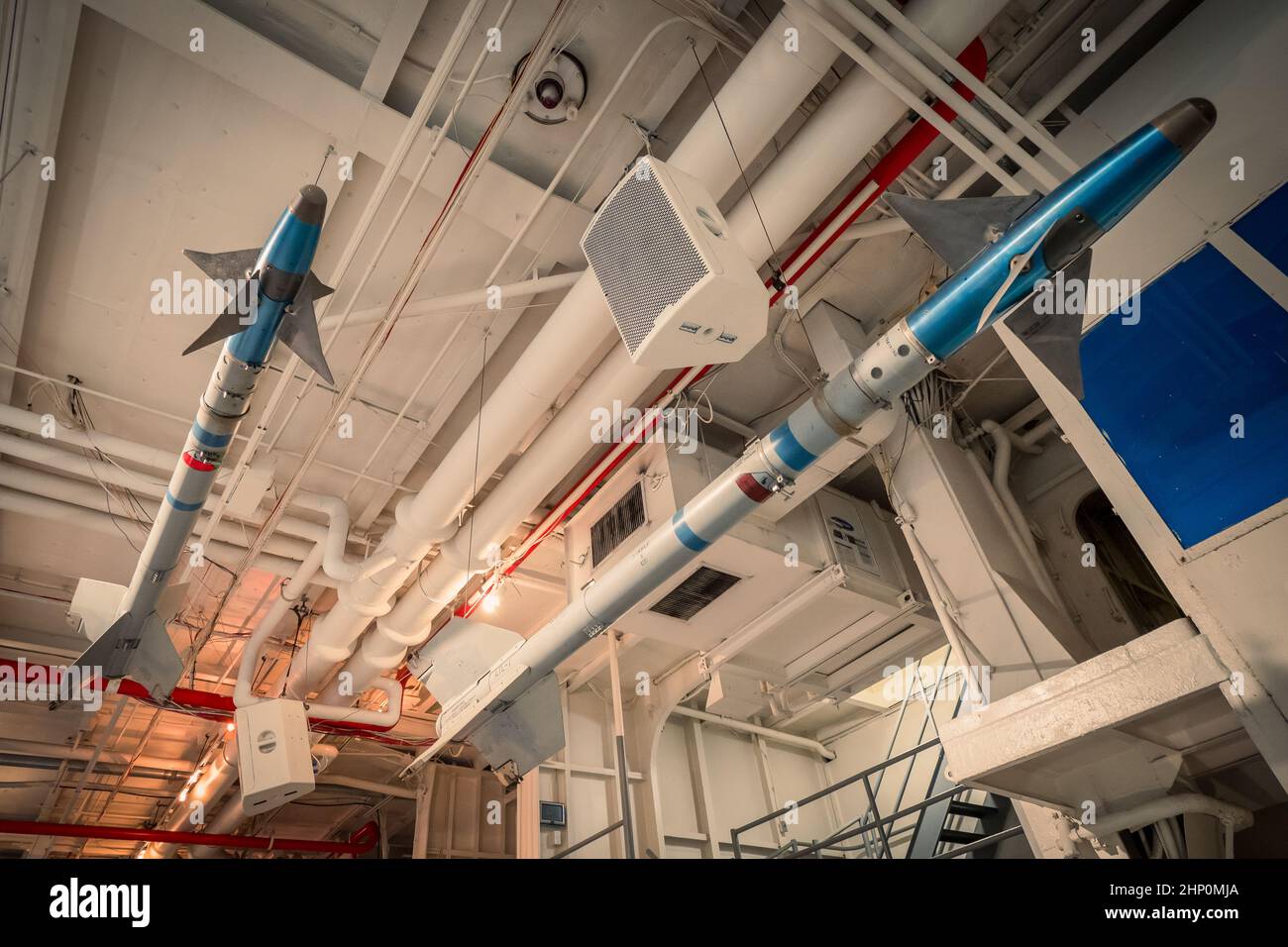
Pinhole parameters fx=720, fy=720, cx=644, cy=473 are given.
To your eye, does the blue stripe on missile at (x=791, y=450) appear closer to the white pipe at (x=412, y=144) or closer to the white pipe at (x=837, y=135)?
the white pipe at (x=837, y=135)

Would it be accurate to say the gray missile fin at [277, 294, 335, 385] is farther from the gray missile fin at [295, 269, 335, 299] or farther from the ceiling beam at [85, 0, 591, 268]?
the ceiling beam at [85, 0, 591, 268]

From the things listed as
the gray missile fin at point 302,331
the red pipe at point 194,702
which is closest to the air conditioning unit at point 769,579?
the gray missile fin at point 302,331

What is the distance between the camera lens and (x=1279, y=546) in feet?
9.23

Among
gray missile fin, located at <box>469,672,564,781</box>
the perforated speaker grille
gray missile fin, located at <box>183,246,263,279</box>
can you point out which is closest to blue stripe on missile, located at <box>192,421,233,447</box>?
gray missile fin, located at <box>183,246,263,279</box>

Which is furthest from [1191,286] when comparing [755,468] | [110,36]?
[110,36]

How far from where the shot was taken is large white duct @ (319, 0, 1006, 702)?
3.43 metres

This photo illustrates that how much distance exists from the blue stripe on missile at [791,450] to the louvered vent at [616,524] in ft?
6.74

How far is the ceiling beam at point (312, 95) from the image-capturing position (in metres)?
3.57

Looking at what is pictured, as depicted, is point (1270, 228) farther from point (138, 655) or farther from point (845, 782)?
point (138, 655)

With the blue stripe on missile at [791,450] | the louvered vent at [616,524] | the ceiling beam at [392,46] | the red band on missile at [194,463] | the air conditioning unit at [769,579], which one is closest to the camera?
the blue stripe on missile at [791,450]

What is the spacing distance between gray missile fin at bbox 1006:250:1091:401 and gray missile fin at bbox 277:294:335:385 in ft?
11.2

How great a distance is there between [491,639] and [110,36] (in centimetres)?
409

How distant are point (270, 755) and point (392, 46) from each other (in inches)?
199
